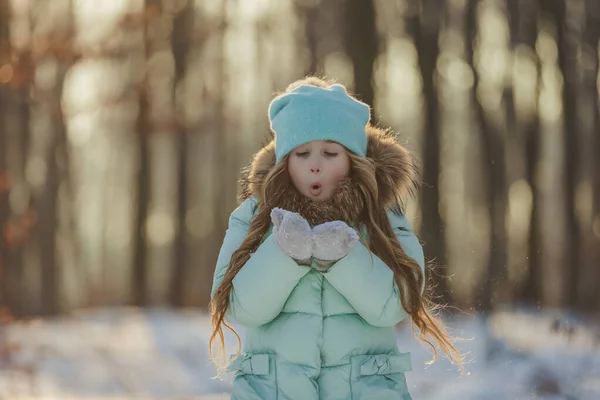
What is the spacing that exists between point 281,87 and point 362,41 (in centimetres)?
244

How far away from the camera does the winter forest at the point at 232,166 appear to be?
902cm

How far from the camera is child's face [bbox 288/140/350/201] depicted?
284cm

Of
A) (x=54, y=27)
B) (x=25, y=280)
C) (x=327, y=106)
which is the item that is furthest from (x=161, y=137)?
(x=327, y=106)

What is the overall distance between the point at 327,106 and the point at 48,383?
5831 millimetres

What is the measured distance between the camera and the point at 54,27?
11.4m

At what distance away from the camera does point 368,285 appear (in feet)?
8.66

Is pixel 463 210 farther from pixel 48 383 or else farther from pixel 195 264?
pixel 48 383

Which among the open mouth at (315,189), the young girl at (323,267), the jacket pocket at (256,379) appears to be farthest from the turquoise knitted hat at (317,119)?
the jacket pocket at (256,379)

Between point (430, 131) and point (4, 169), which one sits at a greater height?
point (430, 131)

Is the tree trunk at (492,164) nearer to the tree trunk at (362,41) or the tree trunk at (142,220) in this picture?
the tree trunk at (362,41)

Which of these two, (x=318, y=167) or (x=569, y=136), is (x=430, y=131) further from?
(x=318, y=167)

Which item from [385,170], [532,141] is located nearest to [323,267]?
[385,170]

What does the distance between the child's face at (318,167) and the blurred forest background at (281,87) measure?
7284 mm

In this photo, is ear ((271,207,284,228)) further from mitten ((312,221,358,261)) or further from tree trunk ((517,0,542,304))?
tree trunk ((517,0,542,304))
